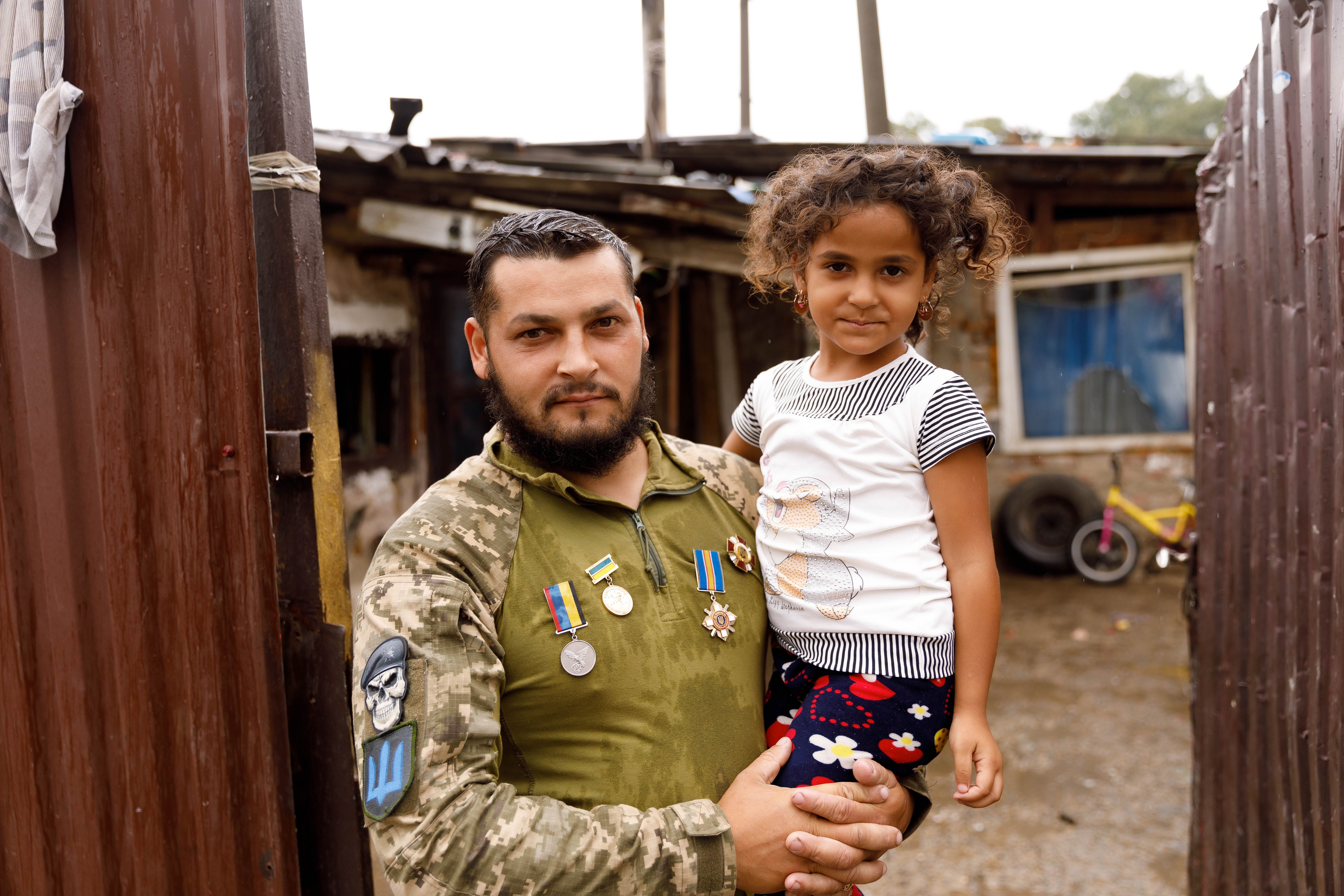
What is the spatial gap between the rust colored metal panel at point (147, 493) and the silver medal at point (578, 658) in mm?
623

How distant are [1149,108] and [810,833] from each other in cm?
4691

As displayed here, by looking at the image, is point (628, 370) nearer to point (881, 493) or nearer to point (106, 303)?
point (881, 493)

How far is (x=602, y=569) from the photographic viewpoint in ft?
5.62

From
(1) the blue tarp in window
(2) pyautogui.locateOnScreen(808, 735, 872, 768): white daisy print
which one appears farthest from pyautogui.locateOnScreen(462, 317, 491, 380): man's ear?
(1) the blue tarp in window

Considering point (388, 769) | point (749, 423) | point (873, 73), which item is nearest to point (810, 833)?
point (388, 769)

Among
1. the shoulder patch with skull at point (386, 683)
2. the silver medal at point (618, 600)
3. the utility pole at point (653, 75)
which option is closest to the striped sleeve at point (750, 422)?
the silver medal at point (618, 600)

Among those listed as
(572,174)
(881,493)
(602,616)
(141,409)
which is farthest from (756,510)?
(572,174)

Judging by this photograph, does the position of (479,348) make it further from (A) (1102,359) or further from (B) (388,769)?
(A) (1102,359)

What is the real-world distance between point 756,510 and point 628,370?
488mm

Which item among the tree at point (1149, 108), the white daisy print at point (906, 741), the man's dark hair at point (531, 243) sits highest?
the tree at point (1149, 108)

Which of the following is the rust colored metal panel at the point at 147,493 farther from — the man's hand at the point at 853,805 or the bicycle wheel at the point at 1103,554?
the bicycle wheel at the point at 1103,554

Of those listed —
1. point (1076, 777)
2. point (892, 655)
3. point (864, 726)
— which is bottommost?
point (1076, 777)

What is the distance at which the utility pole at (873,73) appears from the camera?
478 centimetres

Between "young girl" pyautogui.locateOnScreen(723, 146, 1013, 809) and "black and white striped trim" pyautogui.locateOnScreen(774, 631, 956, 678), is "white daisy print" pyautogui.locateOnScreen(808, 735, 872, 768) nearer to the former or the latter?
"young girl" pyautogui.locateOnScreen(723, 146, 1013, 809)
